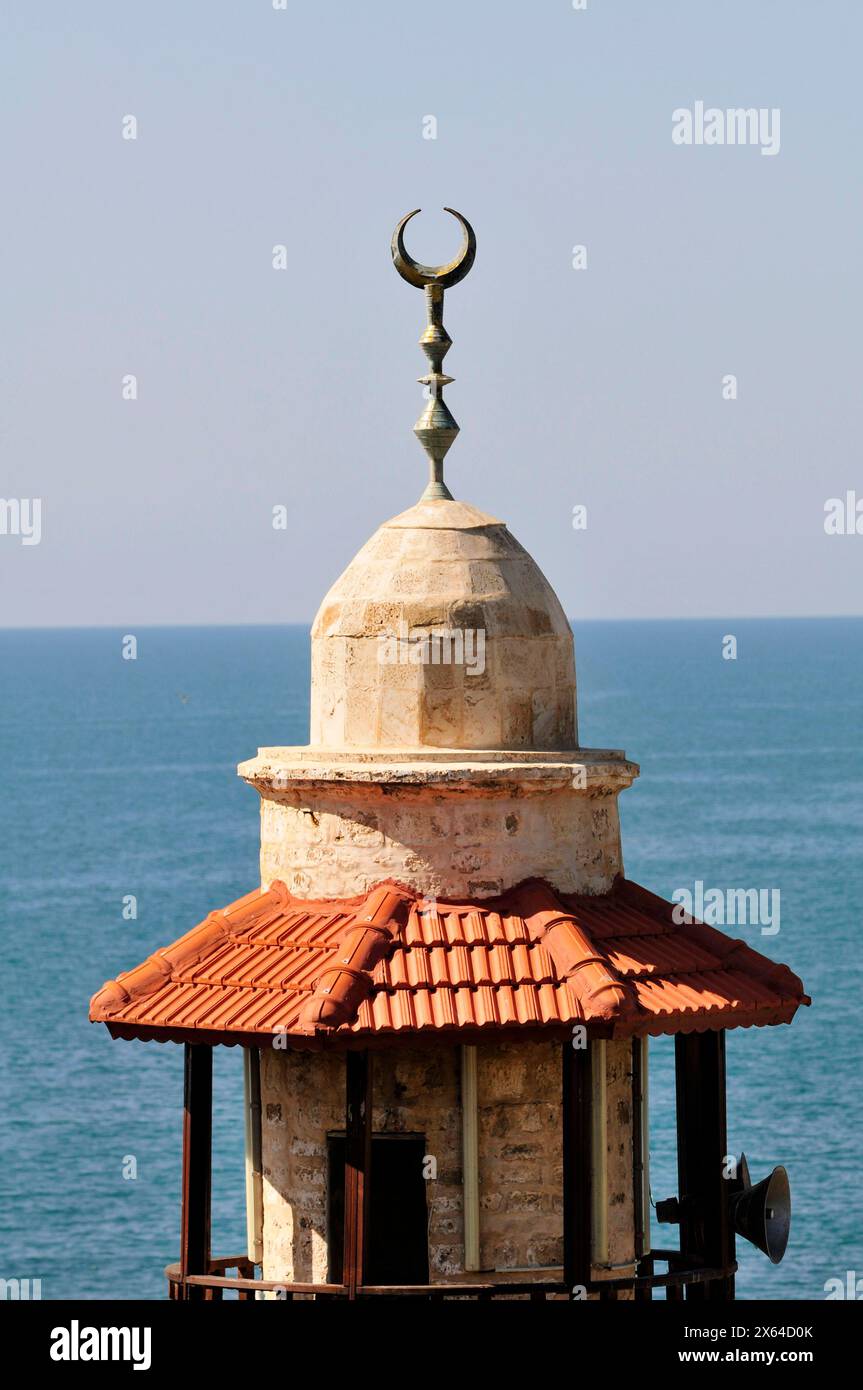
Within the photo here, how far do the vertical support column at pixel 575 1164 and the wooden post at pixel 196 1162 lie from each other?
2.17 m

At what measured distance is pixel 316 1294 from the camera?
1672cm

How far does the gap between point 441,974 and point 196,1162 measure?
6.58 ft

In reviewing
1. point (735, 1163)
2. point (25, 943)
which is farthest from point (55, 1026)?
point (735, 1163)

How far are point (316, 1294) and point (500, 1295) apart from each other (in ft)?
3.46

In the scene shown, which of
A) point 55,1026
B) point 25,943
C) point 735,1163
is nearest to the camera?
point 735,1163

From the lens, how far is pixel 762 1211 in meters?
17.9

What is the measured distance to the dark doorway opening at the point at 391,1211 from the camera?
17031 millimetres

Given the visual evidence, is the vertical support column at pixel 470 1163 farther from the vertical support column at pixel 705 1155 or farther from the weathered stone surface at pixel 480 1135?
the vertical support column at pixel 705 1155

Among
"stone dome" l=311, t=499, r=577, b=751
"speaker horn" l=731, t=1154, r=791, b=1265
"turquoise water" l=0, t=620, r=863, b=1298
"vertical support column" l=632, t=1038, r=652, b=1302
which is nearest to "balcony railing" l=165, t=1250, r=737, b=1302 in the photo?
"vertical support column" l=632, t=1038, r=652, b=1302

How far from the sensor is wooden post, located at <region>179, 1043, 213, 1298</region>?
56.4ft
